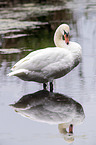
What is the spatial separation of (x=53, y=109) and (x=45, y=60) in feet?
3.06

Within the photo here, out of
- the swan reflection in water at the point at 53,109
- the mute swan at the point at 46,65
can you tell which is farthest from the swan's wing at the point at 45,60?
the swan reflection in water at the point at 53,109

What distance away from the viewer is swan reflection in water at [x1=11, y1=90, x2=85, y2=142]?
14.3ft

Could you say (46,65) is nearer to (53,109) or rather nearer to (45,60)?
(45,60)

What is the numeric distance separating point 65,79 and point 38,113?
180 cm

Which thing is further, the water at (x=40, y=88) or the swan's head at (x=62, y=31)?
the swan's head at (x=62, y=31)

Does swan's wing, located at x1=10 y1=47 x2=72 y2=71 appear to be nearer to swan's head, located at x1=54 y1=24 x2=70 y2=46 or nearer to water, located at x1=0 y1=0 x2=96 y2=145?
water, located at x1=0 y1=0 x2=96 y2=145

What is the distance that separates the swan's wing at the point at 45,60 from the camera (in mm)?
5496

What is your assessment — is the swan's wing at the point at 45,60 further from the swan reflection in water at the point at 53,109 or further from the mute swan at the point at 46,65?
the swan reflection in water at the point at 53,109

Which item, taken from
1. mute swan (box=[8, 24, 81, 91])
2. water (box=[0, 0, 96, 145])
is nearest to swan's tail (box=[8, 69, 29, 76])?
mute swan (box=[8, 24, 81, 91])

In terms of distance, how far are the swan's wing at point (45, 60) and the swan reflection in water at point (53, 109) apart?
43 cm

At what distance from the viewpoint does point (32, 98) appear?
5.46 m

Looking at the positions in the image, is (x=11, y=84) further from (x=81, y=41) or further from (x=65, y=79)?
(x=81, y=41)

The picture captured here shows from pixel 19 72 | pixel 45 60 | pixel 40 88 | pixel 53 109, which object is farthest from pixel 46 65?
pixel 53 109

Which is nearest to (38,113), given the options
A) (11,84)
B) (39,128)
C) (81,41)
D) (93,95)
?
(39,128)
